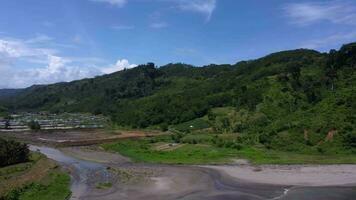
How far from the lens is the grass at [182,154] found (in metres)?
89.0

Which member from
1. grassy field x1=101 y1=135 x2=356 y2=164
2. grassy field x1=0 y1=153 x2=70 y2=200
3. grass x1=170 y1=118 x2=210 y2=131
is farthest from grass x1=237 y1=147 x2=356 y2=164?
grass x1=170 y1=118 x2=210 y2=131

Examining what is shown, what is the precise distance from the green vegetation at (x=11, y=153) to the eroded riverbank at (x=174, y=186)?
23.8 feet

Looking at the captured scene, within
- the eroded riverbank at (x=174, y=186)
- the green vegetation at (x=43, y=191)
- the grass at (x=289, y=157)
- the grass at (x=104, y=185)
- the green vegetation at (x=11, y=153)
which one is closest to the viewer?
the green vegetation at (x=43, y=191)

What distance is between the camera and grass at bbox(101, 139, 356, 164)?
82.2 meters

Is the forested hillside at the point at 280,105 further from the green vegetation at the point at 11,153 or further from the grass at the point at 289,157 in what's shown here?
the green vegetation at the point at 11,153

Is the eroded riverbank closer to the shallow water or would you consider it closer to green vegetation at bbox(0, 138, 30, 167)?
the shallow water

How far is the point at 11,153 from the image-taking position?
84000 millimetres

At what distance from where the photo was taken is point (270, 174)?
68750 mm

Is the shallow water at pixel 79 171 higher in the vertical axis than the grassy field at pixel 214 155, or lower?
lower

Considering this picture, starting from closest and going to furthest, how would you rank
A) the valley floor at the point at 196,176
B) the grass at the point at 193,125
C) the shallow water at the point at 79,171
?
1. the valley floor at the point at 196,176
2. the shallow water at the point at 79,171
3. the grass at the point at 193,125

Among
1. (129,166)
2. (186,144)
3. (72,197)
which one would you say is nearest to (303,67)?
(186,144)

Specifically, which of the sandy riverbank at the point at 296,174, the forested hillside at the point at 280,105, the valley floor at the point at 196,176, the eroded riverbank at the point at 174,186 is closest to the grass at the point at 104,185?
the valley floor at the point at 196,176

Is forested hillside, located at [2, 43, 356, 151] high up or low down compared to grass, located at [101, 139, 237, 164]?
up

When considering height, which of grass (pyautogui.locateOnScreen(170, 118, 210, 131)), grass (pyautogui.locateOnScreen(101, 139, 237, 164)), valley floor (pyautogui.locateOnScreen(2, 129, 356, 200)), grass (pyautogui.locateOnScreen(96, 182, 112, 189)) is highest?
grass (pyautogui.locateOnScreen(170, 118, 210, 131))
